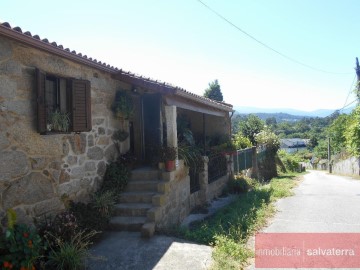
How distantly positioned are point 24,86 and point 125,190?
3187 mm

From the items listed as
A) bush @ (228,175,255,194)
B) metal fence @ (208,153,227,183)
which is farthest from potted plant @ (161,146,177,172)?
bush @ (228,175,255,194)

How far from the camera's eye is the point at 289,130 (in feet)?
350

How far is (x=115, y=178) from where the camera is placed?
21.7 feet

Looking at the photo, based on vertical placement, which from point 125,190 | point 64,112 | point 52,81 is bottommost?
point 125,190

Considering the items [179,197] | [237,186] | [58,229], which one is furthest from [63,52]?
[237,186]

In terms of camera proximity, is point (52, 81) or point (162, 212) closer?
point (52, 81)

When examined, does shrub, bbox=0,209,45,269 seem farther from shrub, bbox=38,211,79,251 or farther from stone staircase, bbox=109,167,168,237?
stone staircase, bbox=109,167,168,237

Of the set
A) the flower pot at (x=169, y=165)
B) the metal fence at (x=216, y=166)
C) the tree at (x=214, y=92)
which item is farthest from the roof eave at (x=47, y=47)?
the tree at (x=214, y=92)

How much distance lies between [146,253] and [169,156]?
257 cm

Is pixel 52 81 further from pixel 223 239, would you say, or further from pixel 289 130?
pixel 289 130

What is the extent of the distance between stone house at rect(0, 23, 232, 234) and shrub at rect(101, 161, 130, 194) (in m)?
0.15

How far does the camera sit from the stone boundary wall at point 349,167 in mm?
21531

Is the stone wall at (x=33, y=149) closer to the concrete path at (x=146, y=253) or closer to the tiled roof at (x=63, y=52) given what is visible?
the tiled roof at (x=63, y=52)

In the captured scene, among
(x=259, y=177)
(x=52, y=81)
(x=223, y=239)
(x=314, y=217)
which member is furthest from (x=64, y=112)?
(x=259, y=177)
